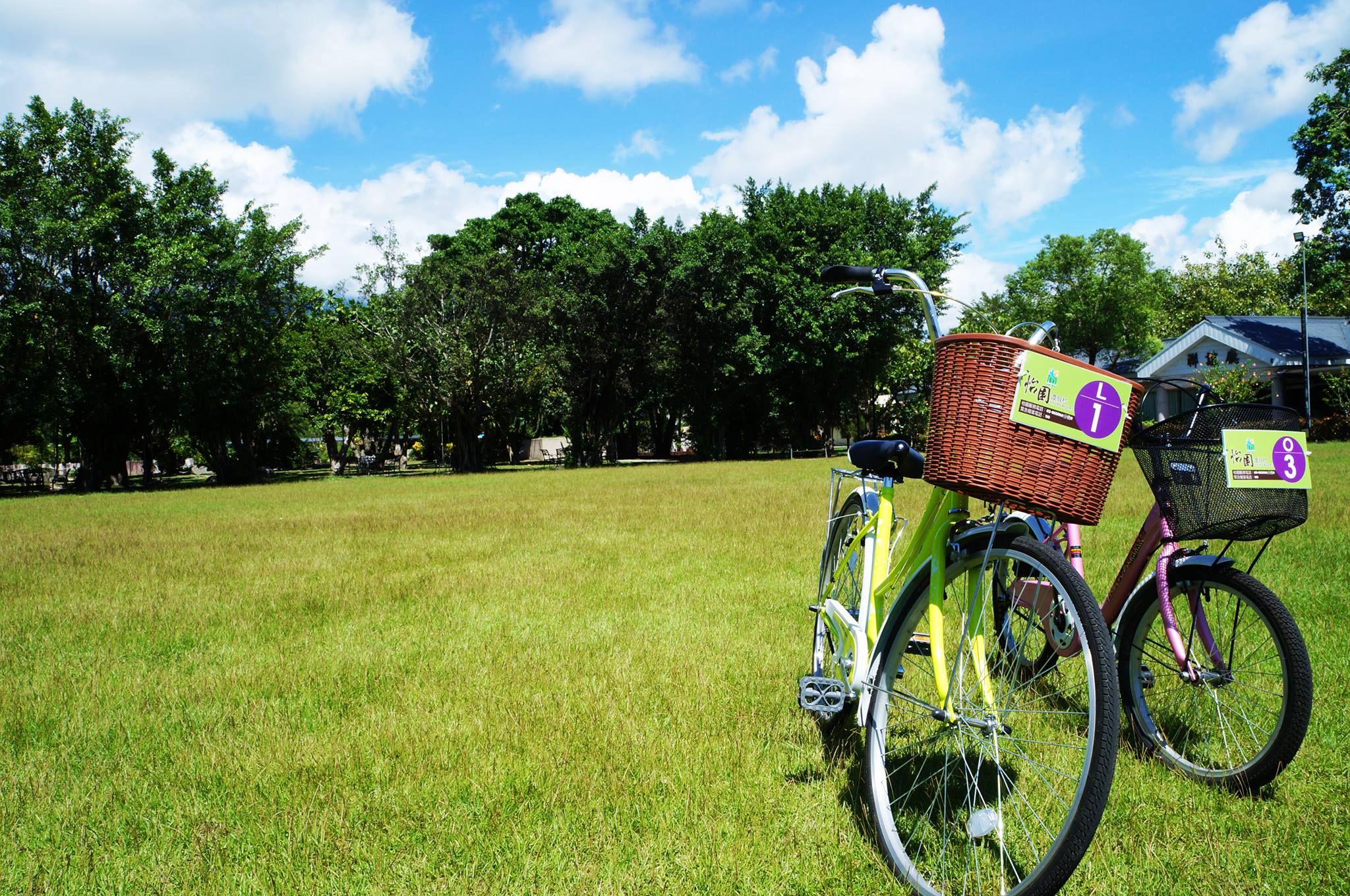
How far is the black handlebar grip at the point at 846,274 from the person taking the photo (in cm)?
297

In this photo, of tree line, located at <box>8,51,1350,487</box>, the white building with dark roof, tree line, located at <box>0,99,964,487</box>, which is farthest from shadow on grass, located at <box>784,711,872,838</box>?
the white building with dark roof

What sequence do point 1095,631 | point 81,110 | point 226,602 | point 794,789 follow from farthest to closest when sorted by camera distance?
point 81,110 → point 226,602 → point 794,789 → point 1095,631

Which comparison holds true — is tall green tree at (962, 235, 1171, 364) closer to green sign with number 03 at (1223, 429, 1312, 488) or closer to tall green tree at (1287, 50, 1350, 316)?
tall green tree at (1287, 50, 1350, 316)

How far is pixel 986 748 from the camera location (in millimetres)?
2311

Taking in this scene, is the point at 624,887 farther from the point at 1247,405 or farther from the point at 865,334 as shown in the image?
the point at 865,334

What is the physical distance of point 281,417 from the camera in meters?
37.6

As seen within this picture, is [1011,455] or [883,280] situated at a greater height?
[883,280]

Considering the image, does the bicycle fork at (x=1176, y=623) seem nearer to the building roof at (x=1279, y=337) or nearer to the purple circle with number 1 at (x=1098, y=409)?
the purple circle with number 1 at (x=1098, y=409)

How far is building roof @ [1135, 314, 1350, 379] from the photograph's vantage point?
126 ft

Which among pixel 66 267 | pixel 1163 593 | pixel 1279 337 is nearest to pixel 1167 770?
pixel 1163 593

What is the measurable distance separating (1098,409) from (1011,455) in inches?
10.2

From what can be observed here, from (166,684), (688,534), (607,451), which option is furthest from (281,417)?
(166,684)

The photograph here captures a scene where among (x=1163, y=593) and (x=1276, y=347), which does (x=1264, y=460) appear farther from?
(x=1276, y=347)

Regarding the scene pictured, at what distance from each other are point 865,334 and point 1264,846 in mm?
34574
